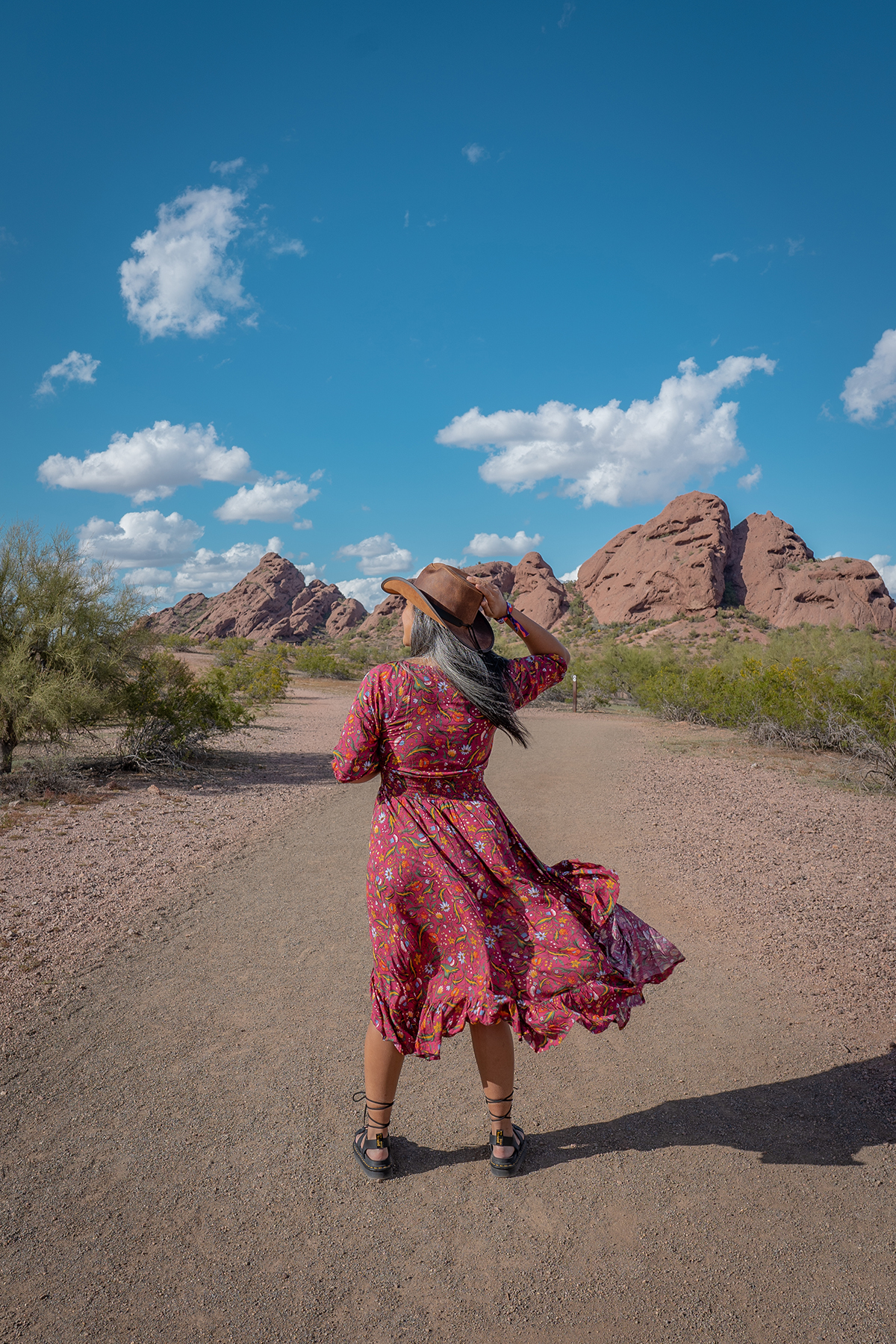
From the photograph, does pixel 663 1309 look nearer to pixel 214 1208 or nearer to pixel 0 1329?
pixel 214 1208

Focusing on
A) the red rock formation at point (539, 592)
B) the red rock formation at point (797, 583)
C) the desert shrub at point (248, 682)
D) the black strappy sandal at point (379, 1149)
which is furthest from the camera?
the red rock formation at point (539, 592)

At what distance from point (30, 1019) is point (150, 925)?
4.32 ft

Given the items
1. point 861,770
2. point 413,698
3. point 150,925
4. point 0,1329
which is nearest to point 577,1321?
point 0,1329

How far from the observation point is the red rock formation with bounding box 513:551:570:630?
80.2 meters

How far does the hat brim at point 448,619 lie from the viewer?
2.54m

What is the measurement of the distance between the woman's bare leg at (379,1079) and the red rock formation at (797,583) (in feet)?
200

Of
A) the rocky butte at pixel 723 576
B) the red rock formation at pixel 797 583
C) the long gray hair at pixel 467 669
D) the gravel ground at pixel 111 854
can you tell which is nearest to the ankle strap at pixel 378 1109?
the long gray hair at pixel 467 669

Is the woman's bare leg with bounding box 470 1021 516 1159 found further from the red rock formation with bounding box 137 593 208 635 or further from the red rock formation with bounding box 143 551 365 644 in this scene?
the red rock formation with bounding box 137 593 208 635

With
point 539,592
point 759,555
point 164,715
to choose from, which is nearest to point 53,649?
point 164,715

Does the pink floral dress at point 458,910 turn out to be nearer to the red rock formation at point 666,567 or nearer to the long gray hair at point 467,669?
the long gray hair at point 467,669

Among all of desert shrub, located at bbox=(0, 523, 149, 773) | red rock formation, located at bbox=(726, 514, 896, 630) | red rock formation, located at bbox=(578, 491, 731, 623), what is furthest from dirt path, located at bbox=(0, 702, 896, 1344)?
red rock formation, located at bbox=(578, 491, 731, 623)

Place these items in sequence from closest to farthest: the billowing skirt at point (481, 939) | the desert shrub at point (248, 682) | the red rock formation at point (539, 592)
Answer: the billowing skirt at point (481, 939)
the desert shrub at point (248, 682)
the red rock formation at point (539, 592)

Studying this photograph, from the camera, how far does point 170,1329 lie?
1.97 m

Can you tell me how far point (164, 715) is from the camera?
10898mm
